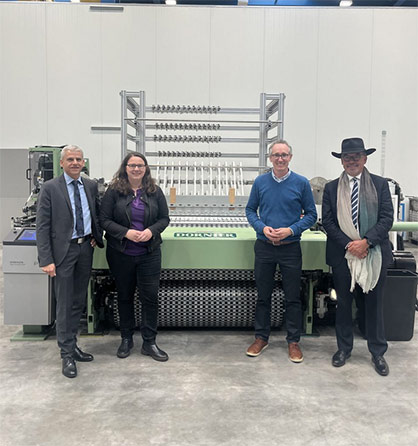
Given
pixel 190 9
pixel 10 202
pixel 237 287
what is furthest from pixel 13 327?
pixel 190 9

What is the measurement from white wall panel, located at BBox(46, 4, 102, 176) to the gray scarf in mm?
5881

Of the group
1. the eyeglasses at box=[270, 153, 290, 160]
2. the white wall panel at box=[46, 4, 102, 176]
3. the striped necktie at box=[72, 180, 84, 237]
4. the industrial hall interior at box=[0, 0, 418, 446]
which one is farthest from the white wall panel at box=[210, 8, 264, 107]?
the striped necktie at box=[72, 180, 84, 237]

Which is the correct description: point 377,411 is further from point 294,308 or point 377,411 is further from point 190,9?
point 190,9

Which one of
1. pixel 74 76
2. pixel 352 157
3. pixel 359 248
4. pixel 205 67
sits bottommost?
pixel 359 248

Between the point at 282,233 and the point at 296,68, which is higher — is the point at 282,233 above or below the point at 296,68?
below

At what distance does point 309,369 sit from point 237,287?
0.88 m

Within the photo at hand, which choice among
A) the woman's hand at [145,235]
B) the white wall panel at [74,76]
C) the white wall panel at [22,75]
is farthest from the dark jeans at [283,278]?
the white wall panel at [22,75]

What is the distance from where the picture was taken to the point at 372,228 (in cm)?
270

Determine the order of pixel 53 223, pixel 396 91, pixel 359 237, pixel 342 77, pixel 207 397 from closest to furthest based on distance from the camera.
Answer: pixel 207 397
pixel 53 223
pixel 359 237
pixel 342 77
pixel 396 91

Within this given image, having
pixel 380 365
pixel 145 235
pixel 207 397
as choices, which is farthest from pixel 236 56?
pixel 207 397

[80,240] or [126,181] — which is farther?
[126,181]

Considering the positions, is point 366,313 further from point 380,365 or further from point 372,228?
point 372,228

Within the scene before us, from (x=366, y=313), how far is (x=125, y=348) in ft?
5.68

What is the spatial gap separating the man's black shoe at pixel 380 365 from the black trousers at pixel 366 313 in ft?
0.11
